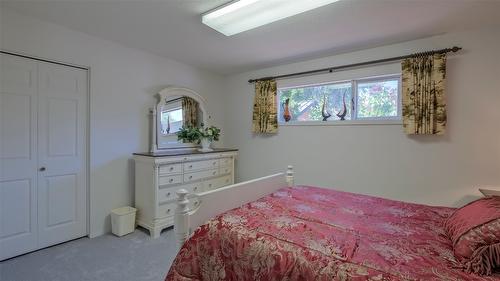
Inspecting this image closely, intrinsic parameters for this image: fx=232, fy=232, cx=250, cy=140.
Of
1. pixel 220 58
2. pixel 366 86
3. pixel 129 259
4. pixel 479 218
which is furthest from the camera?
pixel 220 58

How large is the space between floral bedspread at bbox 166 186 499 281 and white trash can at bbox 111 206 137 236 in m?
1.72

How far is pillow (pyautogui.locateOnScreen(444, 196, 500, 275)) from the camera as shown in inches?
39.2

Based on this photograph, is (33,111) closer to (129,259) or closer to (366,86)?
(129,259)

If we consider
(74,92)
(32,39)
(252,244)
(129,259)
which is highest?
(32,39)

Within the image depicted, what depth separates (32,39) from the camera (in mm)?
2297

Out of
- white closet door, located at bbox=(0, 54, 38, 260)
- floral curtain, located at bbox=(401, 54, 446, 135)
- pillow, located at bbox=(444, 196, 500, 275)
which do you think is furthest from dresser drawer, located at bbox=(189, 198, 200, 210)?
floral curtain, located at bbox=(401, 54, 446, 135)

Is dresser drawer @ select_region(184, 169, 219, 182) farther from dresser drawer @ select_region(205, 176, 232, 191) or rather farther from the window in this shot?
the window

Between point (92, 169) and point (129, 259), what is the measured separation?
3.84 ft

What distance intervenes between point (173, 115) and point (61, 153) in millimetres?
1425

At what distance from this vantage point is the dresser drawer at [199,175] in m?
3.12

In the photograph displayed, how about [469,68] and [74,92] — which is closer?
[469,68]

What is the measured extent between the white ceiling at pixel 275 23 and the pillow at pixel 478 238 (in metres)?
1.70

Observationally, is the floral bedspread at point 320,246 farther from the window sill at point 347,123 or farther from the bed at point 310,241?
the window sill at point 347,123

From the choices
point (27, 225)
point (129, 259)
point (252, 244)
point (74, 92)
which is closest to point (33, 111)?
point (74, 92)
